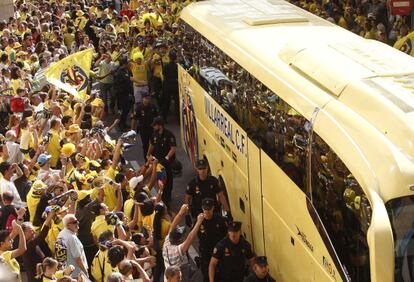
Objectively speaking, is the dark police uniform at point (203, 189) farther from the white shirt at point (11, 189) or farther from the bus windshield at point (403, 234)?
the bus windshield at point (403, 234)

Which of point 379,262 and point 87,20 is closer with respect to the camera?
point 379,262

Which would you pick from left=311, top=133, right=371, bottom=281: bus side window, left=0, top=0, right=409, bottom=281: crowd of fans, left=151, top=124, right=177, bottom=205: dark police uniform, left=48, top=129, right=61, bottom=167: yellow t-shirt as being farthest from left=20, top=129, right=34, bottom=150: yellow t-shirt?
left=311, top=133, right=371, bottom=281: bus side window

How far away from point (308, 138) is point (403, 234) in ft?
7.12

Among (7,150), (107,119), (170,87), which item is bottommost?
(107,119)

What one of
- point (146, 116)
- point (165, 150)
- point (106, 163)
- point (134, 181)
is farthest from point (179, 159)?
point (134, 181)

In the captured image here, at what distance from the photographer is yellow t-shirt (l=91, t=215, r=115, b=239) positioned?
31.0 ft

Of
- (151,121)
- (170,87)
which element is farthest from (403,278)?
(170,87)

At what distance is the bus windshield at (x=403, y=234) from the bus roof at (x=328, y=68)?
3.7 inches

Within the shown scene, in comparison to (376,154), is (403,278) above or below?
below

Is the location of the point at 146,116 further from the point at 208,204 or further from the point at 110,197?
the point at 208,204

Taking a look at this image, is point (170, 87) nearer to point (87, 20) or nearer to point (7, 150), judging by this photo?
point (7, 150)

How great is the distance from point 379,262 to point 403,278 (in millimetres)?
300

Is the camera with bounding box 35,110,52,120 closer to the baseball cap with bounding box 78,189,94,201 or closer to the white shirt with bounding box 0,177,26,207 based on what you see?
the white shirt with bounding box 0,177,26,207

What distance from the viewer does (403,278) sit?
643 cm
